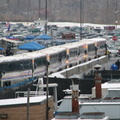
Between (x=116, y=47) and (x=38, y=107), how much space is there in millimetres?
48888

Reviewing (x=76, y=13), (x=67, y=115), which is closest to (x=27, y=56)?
(x=67, y=115)

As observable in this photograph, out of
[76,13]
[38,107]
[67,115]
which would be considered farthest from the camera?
[76,13]

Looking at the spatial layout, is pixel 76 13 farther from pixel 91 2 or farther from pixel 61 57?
pixel 61 57

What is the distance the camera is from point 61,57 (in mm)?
52031

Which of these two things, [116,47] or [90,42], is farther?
[116,47]

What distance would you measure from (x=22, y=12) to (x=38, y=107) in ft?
453

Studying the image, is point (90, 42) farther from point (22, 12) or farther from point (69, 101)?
point (22, 12)

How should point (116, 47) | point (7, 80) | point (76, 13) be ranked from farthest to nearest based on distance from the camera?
point (76, 13) → point (116, 47) → point (7, 80)

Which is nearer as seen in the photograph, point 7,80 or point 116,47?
point 7,80

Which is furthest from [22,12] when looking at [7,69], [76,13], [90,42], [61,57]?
[7,69]

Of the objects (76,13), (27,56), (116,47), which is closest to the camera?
(27,56)

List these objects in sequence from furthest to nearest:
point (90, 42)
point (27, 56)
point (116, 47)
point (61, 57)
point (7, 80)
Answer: point (116, 47) < point (90, 42) < point (61, 57) < point (27, 56) < point (7, 80)

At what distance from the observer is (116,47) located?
73625 mm

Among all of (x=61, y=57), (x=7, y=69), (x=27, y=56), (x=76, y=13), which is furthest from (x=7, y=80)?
(x=76, y=13)
